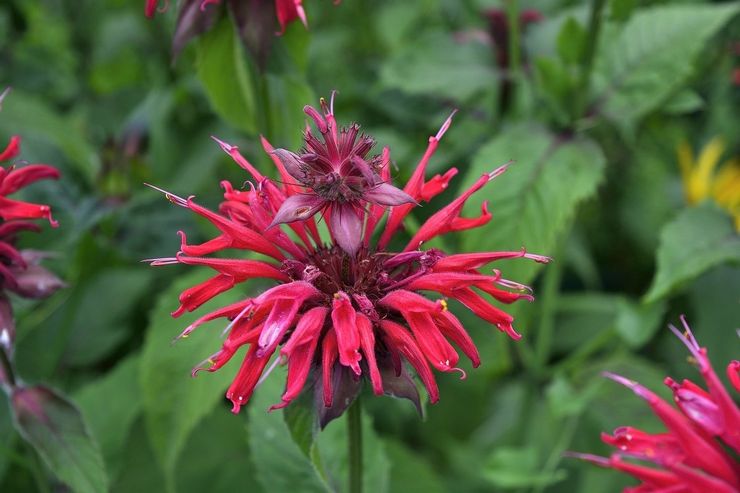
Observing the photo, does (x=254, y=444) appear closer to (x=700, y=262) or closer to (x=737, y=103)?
(x=700, y=262)

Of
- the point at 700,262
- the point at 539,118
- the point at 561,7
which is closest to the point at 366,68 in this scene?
the point at 561,7

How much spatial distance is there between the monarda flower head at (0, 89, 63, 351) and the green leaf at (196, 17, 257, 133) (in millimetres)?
244

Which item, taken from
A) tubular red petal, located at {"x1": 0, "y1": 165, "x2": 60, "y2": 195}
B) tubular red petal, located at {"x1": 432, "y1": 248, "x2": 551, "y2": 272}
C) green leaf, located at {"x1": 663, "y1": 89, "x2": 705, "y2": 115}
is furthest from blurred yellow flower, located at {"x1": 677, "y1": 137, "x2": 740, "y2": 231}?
tubular red petal, located at {"x1": 0, "y1": 165, "x2": 60, "y2": 195}

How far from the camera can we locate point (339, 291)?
610 millimetres

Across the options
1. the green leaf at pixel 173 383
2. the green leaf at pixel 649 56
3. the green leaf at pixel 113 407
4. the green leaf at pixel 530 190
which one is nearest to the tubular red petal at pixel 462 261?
the green leaf at pixel 530 190

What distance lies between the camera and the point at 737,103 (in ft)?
5.01

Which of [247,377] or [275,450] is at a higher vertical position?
[247,377]

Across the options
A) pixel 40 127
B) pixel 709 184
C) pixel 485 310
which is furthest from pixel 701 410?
pixel 40 127

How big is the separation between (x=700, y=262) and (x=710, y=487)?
A: 17.2 inches

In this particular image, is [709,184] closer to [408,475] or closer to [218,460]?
[408,475]

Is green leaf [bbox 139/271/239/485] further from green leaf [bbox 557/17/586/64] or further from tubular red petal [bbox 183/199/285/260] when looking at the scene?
green leaf [bbox 557/17/586/64]

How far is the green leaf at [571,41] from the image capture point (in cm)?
100

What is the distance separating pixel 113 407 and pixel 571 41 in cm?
77

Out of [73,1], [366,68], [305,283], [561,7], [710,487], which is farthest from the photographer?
[73,1]
